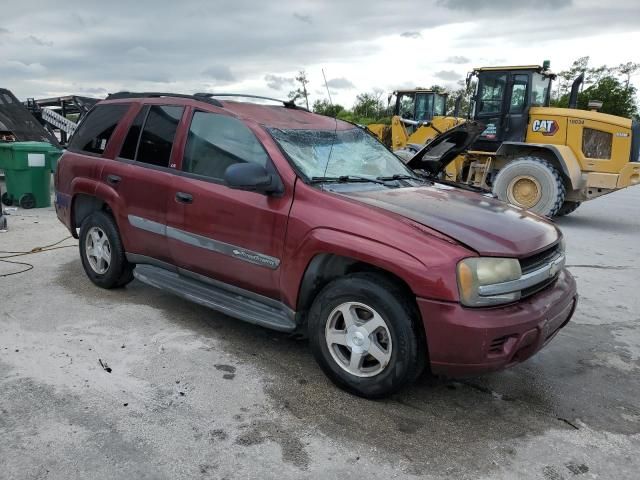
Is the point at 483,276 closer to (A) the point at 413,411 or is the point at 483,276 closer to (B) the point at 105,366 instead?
(A) the point at 413,411

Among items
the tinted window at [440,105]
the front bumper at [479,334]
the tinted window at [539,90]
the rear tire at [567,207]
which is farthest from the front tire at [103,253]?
the tinted window at [440,105]

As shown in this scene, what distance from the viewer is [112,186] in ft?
15.1

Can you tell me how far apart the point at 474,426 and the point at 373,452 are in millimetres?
671

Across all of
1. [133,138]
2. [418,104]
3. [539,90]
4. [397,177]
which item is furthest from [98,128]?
[418,104]

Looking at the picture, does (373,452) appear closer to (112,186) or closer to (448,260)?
(448,260)

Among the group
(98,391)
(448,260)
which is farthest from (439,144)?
(98,391)

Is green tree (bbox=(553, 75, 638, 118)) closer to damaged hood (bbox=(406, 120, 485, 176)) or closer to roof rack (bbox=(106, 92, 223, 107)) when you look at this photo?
damaged hood (bbox=(406, 120, 485, 176))

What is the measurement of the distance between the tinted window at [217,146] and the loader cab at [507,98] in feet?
24.2

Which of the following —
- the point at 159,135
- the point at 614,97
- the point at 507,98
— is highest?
the point at 614,97

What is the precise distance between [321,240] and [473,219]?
937mm

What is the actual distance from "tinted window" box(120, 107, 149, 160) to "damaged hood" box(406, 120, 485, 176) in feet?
7.86

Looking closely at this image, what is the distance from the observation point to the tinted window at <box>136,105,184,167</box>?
4.26 metres

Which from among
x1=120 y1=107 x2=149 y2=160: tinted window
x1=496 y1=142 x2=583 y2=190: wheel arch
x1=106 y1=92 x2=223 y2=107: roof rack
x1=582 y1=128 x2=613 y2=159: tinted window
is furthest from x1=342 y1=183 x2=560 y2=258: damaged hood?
x1=582 y1=128 x2=613 y2=159: tinted window

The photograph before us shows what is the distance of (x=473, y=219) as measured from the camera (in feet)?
10.7
